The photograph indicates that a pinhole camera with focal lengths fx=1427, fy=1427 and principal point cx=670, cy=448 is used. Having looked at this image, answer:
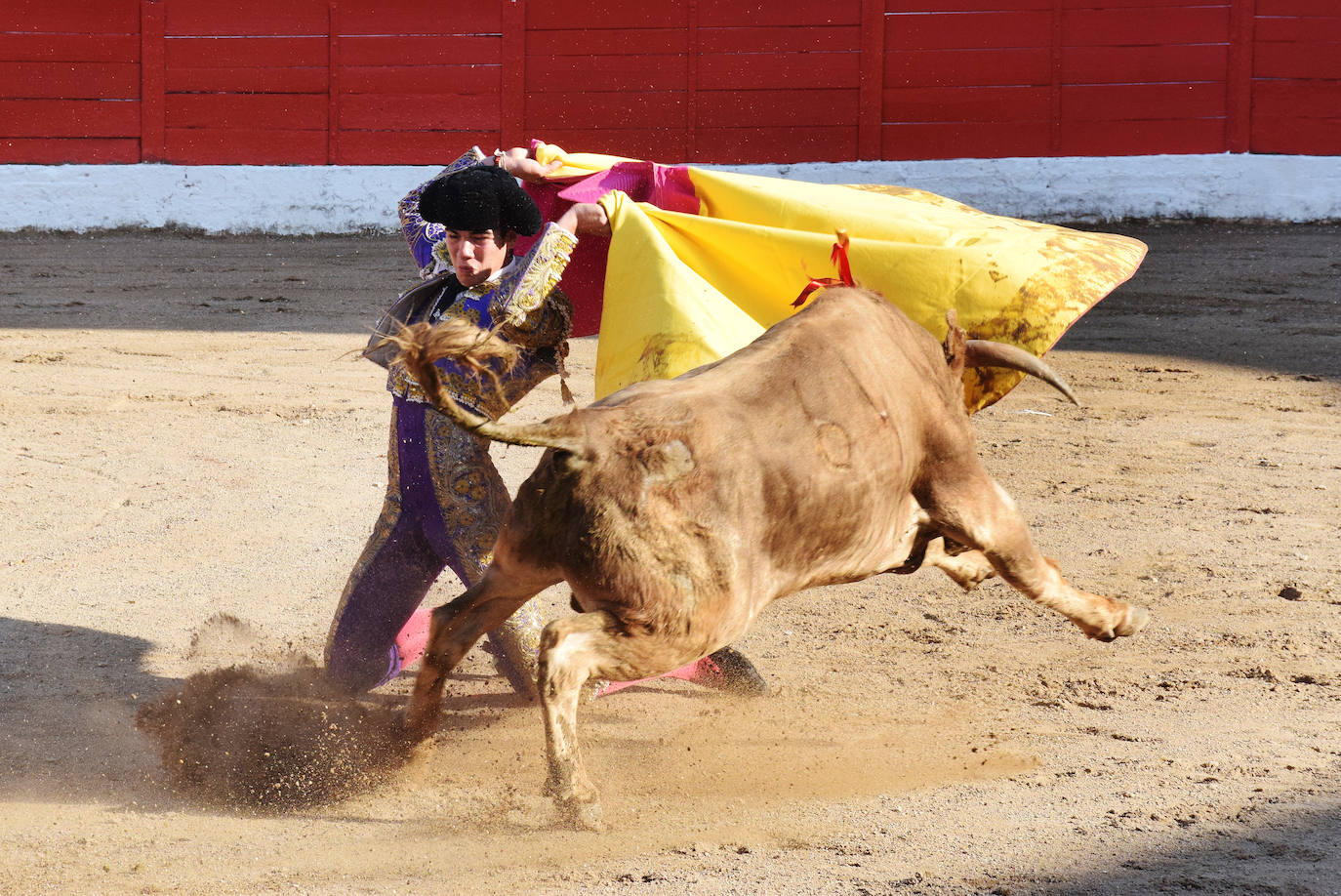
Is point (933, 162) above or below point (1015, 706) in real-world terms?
Answer: above

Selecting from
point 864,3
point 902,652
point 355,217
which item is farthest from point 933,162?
point 902,652

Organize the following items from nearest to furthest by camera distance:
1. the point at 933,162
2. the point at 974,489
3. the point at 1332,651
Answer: the point at 974,489, the point at 1332,651, the point at 933,162

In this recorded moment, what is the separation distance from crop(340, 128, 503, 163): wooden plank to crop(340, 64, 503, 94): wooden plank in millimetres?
249

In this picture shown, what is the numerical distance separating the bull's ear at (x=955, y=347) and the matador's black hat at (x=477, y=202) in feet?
2.51

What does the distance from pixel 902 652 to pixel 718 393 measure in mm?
1285

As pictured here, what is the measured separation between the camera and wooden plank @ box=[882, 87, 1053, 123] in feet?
27.5

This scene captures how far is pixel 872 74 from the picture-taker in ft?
27.8

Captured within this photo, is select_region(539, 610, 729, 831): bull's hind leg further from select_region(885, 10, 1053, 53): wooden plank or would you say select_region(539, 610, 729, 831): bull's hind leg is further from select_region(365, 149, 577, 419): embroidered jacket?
select_region(885, 10, 1053, 53): wooden plank

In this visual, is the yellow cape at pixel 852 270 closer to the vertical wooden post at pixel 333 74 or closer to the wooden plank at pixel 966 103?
the wooden plank at pixel 966 103

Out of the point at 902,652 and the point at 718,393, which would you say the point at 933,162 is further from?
the point at 718,393

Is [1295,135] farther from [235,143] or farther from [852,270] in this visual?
[852,270]

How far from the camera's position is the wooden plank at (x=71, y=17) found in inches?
336

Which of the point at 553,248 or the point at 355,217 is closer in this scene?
the point at 553,248

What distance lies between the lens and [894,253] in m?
2.65
